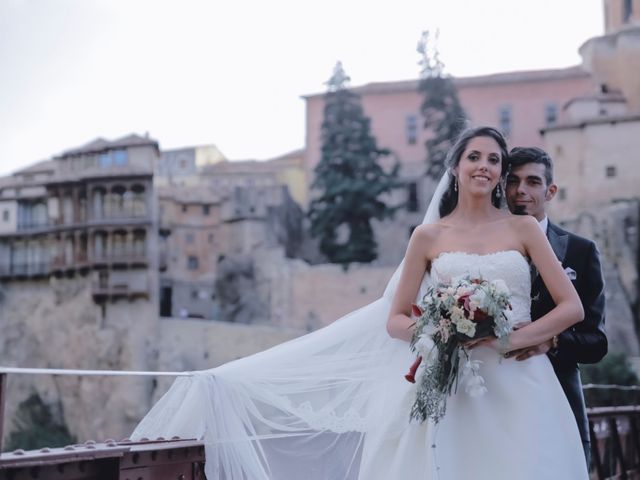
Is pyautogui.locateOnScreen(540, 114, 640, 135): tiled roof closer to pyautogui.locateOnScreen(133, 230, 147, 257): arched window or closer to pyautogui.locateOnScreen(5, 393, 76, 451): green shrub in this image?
pyautogui.locateOnScreen(133, 230, 147, 257): arched window

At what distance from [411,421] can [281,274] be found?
4481 cm

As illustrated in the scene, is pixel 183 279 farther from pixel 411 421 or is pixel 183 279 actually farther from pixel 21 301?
pixel 411 421

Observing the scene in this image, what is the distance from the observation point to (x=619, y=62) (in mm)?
51562

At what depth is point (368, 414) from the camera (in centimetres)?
406

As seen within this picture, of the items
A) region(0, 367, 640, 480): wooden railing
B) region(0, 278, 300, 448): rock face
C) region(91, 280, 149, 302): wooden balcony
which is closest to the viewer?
region(0, 367, 640, 480): wooden railing

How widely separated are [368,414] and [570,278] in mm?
1123

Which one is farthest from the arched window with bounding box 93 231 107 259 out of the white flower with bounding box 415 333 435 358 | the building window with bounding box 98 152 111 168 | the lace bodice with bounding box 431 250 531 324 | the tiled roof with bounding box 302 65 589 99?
the white flower with bounding box 415 333 435 358

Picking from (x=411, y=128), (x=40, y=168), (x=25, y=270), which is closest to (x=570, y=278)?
(x=25, y=270)

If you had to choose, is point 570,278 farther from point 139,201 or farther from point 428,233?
point 139,201

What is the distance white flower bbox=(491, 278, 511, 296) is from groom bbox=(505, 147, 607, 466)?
455mm

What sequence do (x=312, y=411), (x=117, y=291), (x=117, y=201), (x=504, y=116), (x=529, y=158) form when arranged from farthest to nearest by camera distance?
(x=504, y=116) < (x=117, y=201) < (x=117, y=291) < (x=312, y=411) < (x=529, y=158)

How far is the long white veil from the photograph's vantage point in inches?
165

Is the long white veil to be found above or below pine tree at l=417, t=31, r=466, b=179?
below

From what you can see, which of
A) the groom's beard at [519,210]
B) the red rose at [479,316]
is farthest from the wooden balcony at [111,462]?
the groom's beard at [519,210]
